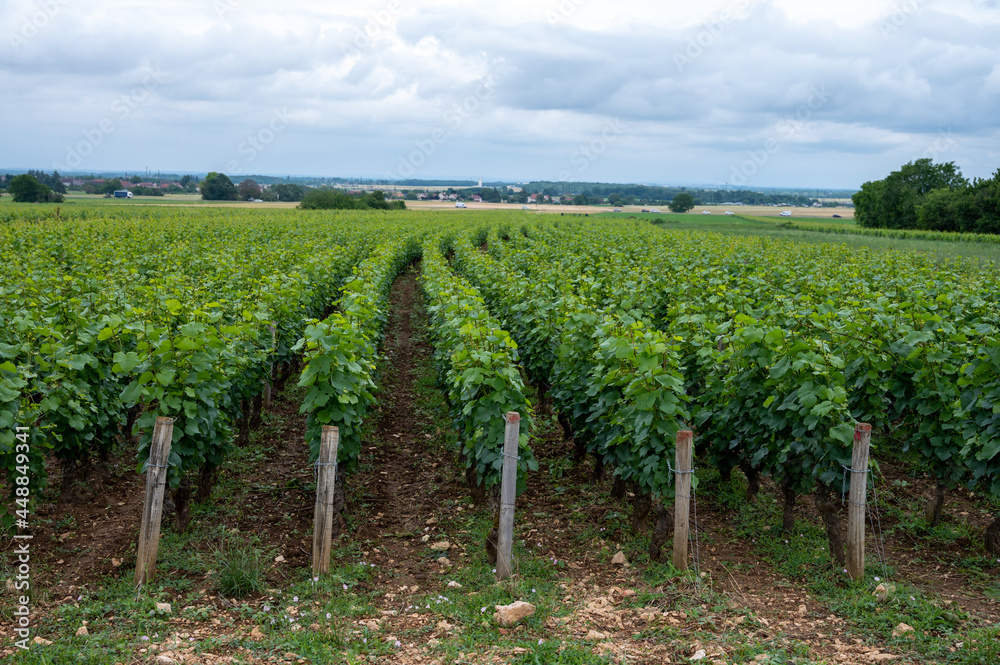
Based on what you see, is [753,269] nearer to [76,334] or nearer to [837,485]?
[837,485]

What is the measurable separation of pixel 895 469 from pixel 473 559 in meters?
5.79

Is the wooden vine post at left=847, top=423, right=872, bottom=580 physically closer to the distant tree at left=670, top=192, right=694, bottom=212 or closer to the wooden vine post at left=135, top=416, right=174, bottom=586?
the wooden vine post at left=135, top=416, right=174, bottom=586

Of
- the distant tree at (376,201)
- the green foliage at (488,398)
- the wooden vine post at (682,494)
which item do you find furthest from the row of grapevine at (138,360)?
the distant tree at (376,201)

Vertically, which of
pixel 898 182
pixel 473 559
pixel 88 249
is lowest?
pixel 473 559

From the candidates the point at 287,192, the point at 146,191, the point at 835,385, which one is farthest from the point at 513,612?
the point at 287,192

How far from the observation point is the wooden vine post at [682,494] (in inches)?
230

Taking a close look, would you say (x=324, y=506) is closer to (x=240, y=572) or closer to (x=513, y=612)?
(x=240, y=572)

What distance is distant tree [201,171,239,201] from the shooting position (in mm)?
103562

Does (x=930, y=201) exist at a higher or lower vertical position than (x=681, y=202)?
lower

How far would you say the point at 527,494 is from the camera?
8078mm

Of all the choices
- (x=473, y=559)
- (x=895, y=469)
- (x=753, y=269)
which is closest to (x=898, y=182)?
(x=753, y=269)

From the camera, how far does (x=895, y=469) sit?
874cm

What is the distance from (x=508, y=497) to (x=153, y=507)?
290cm

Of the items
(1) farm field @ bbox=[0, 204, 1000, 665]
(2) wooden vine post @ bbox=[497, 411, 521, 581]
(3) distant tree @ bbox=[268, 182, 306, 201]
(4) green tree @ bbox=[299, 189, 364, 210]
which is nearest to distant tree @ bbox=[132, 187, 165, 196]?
(3) distant tree @ bbox=[268, 182, 306, 201]
